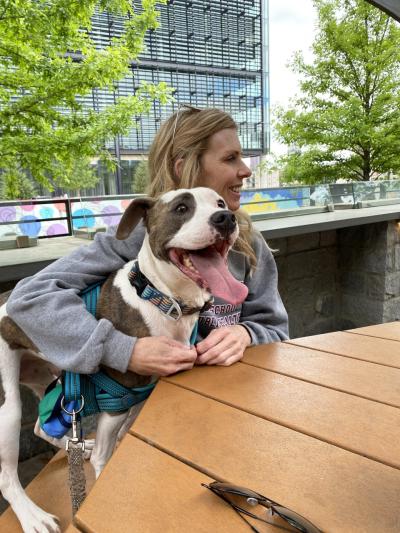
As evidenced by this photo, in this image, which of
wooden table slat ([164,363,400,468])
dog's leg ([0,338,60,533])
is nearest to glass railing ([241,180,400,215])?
dog's leg ([0,338,60,533])

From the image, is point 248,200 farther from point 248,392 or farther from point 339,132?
point 339,132

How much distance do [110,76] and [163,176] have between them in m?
5.49

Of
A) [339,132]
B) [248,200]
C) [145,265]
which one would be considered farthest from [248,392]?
[339,132]

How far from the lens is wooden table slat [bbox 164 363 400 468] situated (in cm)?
85

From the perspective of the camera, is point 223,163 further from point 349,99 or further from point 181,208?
point 349,99

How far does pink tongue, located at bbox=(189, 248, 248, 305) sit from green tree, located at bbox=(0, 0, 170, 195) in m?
5.32

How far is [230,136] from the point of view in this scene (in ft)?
6.03

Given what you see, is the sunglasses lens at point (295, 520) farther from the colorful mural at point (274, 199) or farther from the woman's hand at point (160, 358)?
the colorful mural at point (274, 199)

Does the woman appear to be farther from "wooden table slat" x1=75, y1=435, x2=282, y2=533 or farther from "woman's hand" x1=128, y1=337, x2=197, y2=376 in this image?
"wooden table slat" x1=75, y1=435, x2=282, y2=533

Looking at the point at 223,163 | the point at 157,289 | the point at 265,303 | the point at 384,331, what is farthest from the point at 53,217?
the point at 384,331

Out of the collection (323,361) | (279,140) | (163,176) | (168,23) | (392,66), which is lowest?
(323,361)

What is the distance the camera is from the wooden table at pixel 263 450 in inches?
26.2

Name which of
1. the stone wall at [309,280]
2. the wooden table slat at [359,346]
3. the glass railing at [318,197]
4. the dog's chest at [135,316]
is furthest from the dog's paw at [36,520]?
the glass railing at [318,197]

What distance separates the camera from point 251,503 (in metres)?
0.68
